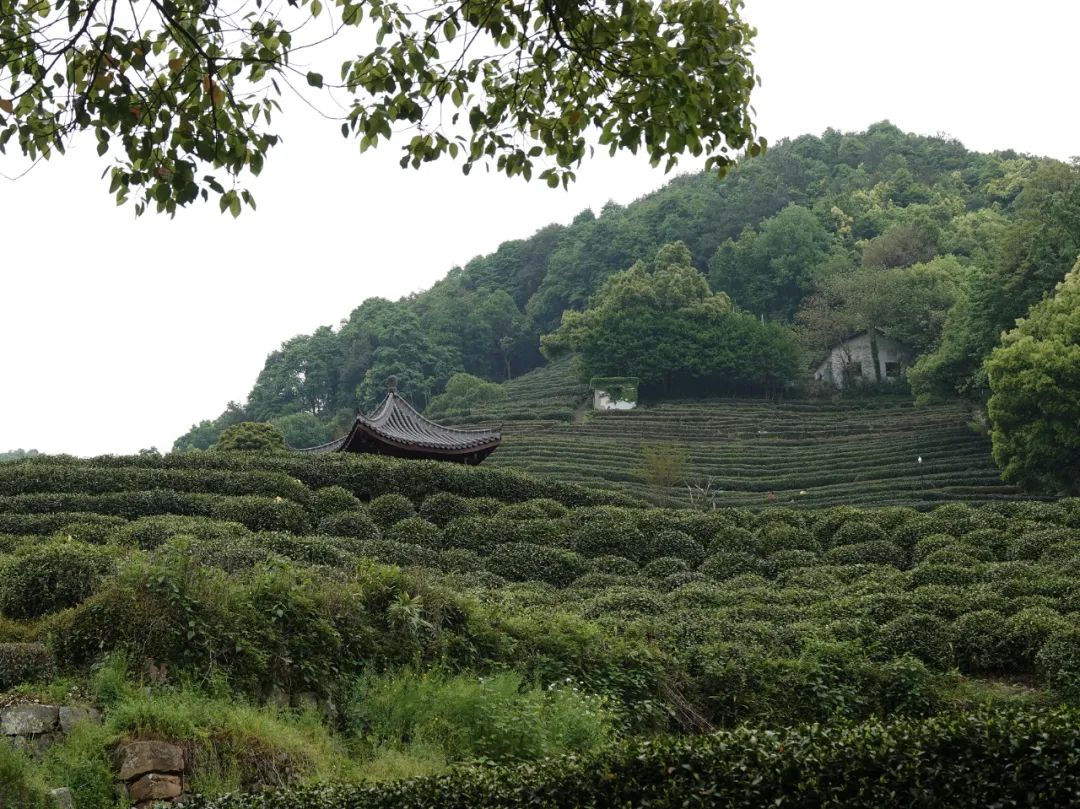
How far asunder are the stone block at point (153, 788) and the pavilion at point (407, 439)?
1700 centimetres

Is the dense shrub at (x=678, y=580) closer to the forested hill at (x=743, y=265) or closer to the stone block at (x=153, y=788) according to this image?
the stone block at (x=153, y=788)

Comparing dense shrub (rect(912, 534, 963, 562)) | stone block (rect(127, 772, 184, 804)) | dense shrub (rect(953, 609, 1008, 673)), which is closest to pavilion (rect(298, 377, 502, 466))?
dense shrub (rect(912, 534, 963, 562))

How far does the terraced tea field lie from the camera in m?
44.4

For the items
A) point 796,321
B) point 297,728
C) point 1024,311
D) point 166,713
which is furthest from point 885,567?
point 796,321

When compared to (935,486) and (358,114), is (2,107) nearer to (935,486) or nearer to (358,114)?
(358,114)

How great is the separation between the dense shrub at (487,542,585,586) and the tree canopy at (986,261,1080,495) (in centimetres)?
2129

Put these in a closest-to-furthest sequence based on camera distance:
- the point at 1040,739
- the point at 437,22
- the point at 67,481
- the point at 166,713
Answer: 1. the point at 1040,739
2. the point at 437,22
3. the point at 166,713
4. the point at 67,481

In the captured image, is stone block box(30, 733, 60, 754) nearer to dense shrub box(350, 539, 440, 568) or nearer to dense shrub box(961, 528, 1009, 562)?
dense shrub box(350, 539, 440, 568)

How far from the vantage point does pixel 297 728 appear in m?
9.30

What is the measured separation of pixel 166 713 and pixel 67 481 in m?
13.0

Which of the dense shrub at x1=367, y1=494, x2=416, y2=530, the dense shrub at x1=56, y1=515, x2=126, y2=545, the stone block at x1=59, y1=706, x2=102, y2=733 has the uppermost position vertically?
the dense shrub at x1=56, y1=515, x2=126, y2=545

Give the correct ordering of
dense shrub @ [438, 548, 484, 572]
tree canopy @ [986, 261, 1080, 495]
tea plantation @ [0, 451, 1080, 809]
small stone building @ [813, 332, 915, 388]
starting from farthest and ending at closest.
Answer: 1. small stone building @ [813, 332, 915, 388]
2. tree canopy @ [986, 261, 1080, 495]
3. dense shrub @ [438, 548, 484, 572]
4. tea plantation @ [0, 451, 1080, 809]

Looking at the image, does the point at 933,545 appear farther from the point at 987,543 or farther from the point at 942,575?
the point at 942,575

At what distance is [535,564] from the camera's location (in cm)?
1909
